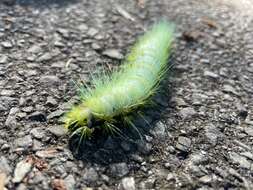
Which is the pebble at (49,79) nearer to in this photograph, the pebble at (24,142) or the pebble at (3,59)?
the pebble at (3,59)

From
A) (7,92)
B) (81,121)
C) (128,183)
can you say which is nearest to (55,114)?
(81,121)

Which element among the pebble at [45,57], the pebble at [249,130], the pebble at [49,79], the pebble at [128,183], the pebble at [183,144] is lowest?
the pebble at [128,183]

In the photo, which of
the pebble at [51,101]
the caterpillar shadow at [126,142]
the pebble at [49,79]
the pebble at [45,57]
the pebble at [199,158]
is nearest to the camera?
the caterpillar shadow at [126,142]

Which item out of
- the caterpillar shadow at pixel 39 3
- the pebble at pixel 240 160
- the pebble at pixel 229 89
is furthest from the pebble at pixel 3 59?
the pebble at pixel 240 160

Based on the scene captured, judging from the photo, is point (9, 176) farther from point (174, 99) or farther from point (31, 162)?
point (174, 99)

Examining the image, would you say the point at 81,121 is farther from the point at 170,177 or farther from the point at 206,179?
the point at 206,179

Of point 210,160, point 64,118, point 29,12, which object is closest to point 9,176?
point 64,118

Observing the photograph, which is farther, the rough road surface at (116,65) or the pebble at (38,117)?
the pebble at (38,117)
